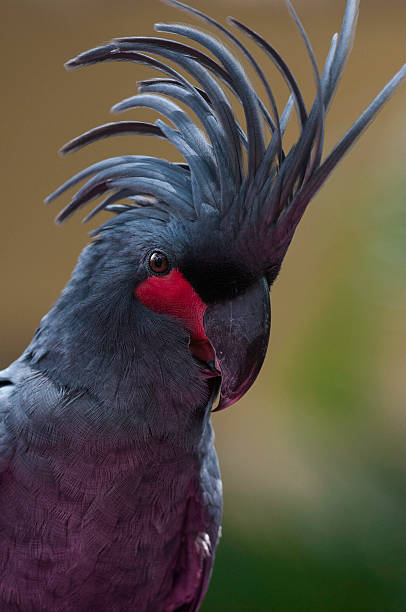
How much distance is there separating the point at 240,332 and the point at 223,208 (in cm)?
19

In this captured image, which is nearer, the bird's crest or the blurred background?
the bird's crest

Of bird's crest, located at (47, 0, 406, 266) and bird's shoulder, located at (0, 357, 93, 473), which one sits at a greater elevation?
bird's crest, located at (47, 0, 406, 266)

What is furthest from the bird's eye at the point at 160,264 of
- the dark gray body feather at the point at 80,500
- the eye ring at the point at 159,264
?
the dark gray body feather at the point at 80,500

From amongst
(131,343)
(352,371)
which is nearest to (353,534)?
(352,371)

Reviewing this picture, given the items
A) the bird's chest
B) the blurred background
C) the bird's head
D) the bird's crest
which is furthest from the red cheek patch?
the blurred background

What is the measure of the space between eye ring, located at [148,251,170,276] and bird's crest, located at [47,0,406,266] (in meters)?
0.08

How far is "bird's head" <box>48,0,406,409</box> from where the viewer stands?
0.95 metres

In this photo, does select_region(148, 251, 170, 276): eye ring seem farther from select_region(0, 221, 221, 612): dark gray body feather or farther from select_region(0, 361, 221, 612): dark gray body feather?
select_region(0, 361, 221, 612): dark gray body feather

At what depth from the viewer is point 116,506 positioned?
3.50 feet

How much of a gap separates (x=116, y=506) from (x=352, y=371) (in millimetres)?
1126

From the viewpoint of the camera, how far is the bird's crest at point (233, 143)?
0.96 m

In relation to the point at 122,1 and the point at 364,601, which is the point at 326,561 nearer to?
the point at 364,601

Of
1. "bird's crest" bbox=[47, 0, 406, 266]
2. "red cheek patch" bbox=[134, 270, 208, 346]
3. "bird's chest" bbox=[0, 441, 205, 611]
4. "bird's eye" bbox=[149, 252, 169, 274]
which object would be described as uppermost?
"bird's crest" bbox=[47, 0, 406, 266]

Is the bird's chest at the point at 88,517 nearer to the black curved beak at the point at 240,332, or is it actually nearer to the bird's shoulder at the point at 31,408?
the bird's shoulder at the point at 31,408
